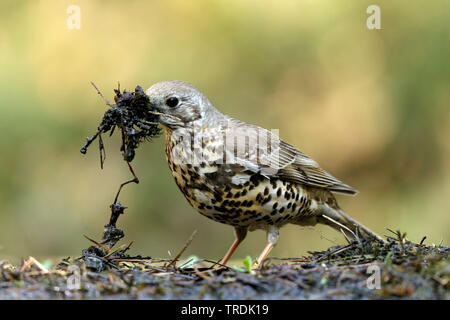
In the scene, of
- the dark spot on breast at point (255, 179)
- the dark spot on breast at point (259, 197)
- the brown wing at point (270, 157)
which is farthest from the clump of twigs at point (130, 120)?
the dark spot on breast at point (259, 197)

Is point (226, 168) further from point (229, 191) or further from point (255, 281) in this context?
point (255, 281)

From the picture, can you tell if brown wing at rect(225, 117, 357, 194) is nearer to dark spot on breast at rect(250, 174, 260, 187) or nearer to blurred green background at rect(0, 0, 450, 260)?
dark spot on breast at rect(250, 174, 260, 187)

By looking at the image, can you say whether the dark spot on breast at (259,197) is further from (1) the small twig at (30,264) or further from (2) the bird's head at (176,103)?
(1) the small twig at (30,264)

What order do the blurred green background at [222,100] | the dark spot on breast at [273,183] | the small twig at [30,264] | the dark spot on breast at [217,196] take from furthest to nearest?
1. the blurred green background at [222,100]
2. the dark spot on breast at [273,183]
3. the dark spot on breast at [217,196]
4. the small twig at [30,264]

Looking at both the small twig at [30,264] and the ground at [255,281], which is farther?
the small twig at [30,264]

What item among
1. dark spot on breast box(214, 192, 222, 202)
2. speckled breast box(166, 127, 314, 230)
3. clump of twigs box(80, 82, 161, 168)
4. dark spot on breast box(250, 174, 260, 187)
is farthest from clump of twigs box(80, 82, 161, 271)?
dark spot on breast box(250, 174, 260, 187)

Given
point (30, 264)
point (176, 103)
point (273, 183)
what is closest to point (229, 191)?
Result: point (273, 183)
